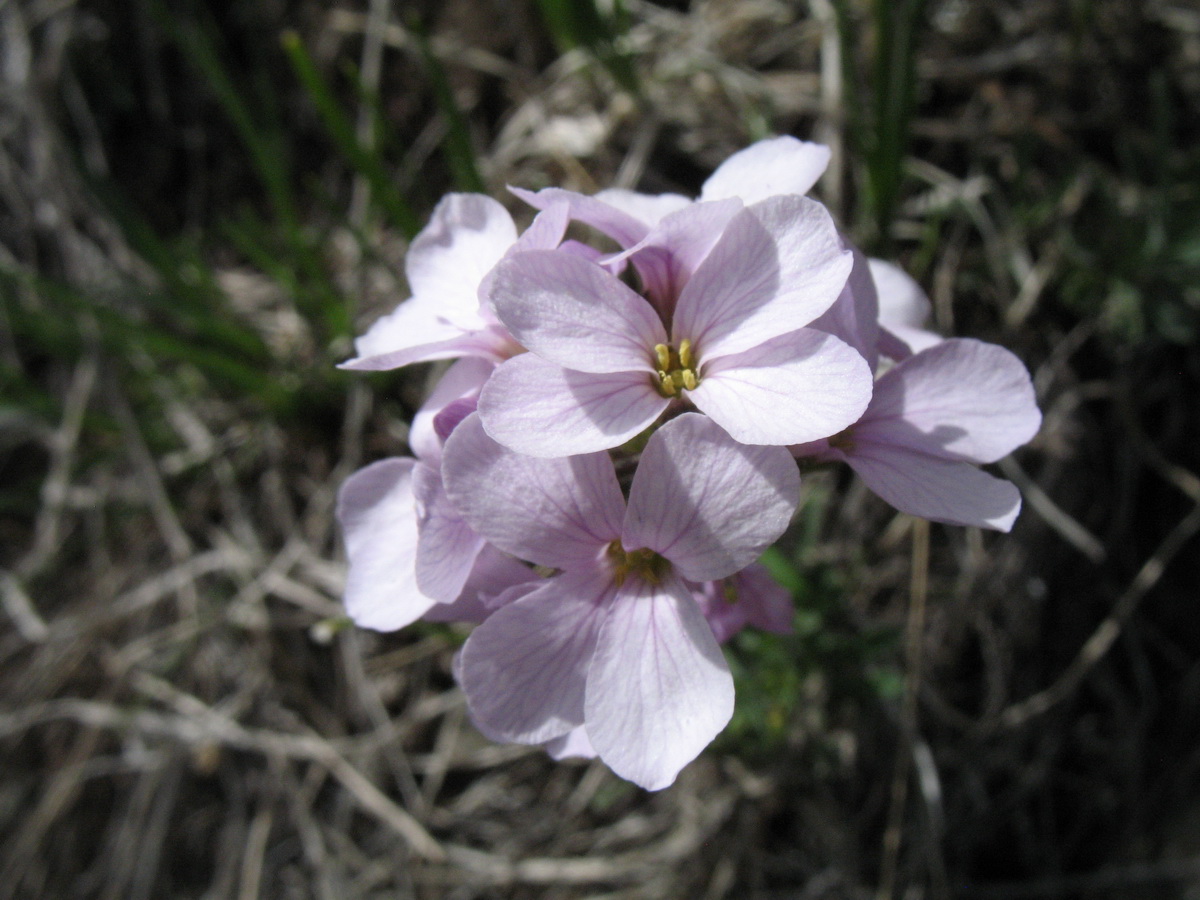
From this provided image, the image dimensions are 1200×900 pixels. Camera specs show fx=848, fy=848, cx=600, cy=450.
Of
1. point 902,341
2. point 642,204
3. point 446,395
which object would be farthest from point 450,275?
point 902,341

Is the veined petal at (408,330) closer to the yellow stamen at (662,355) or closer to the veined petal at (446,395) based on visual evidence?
the veined petal at (446,395)

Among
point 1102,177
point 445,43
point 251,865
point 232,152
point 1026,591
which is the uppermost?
point 445,43

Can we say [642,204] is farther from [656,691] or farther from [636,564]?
[656,691]

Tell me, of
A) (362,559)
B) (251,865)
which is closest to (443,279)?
(362,559)

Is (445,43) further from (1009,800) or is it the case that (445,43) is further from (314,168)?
(1009,800)

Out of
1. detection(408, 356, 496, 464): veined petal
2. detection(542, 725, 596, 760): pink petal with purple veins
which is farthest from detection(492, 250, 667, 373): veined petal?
detection(542, 725, 596, 760): pink petal with purple veins

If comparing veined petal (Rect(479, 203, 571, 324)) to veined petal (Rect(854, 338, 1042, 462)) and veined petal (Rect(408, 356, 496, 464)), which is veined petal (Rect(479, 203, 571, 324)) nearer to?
veined petal (Rect(408, 356, 496, 464))

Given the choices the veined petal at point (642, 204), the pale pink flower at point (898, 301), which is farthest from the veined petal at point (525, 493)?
the pale pink flower at point (898, 301)
